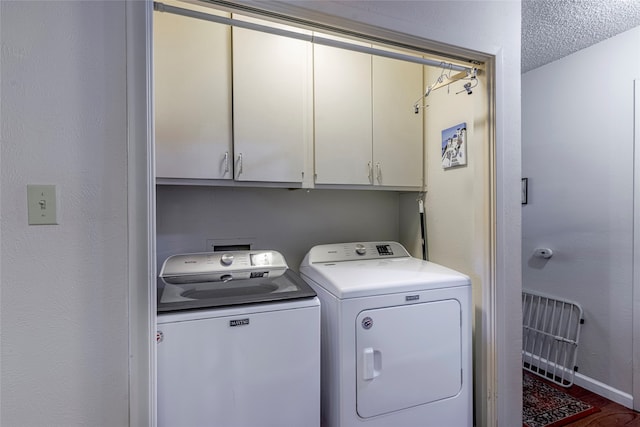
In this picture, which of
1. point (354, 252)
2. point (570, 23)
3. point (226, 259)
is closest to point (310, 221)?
point (354, 252)

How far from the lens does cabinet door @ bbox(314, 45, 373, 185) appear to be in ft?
6.05

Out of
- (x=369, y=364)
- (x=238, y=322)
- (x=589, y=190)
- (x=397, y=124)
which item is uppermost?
(x=397, y=124)

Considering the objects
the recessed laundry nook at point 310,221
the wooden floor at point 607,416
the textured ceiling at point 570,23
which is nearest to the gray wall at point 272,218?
the recessed laundry nook at point 310,221

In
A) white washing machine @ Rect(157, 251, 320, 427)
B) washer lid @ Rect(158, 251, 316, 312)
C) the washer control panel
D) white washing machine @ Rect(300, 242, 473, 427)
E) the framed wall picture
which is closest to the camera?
white washing machine @ Rect(157, 251, 320, 427)

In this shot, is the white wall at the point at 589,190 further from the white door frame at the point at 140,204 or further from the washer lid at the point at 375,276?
the white door frame at the point at 140,204

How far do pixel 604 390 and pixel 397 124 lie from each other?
2.34 metres

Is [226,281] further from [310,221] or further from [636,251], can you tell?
[636,251]

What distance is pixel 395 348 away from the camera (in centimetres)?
148

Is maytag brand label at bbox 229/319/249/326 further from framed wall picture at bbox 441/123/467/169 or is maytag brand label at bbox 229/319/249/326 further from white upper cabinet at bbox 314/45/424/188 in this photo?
framed wall picture at bbox 441/123/467/169

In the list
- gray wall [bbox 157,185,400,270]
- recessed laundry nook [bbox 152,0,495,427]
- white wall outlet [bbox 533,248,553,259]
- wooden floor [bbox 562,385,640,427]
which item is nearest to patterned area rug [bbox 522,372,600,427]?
wooden floor [bbox 562,385,640,427]

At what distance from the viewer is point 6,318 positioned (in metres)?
0.87

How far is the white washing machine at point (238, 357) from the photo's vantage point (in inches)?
46.4

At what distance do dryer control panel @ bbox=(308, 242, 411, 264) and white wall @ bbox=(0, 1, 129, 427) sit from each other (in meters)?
1.13

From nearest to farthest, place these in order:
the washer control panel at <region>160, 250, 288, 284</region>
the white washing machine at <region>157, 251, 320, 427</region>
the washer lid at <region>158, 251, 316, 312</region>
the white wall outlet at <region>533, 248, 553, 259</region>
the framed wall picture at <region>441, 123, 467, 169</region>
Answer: the white washing machine at <region>157, 251, 320, 427</region> → the washer lid at <region>158, 251, 316, 312</region> → the washer control panel at <region>160, 250, 288, 284</region> → the framed wall picture at <region>441, 123, 467, 169</region> → the white wall outlet at <region>533, 248, 553, 259</region>
